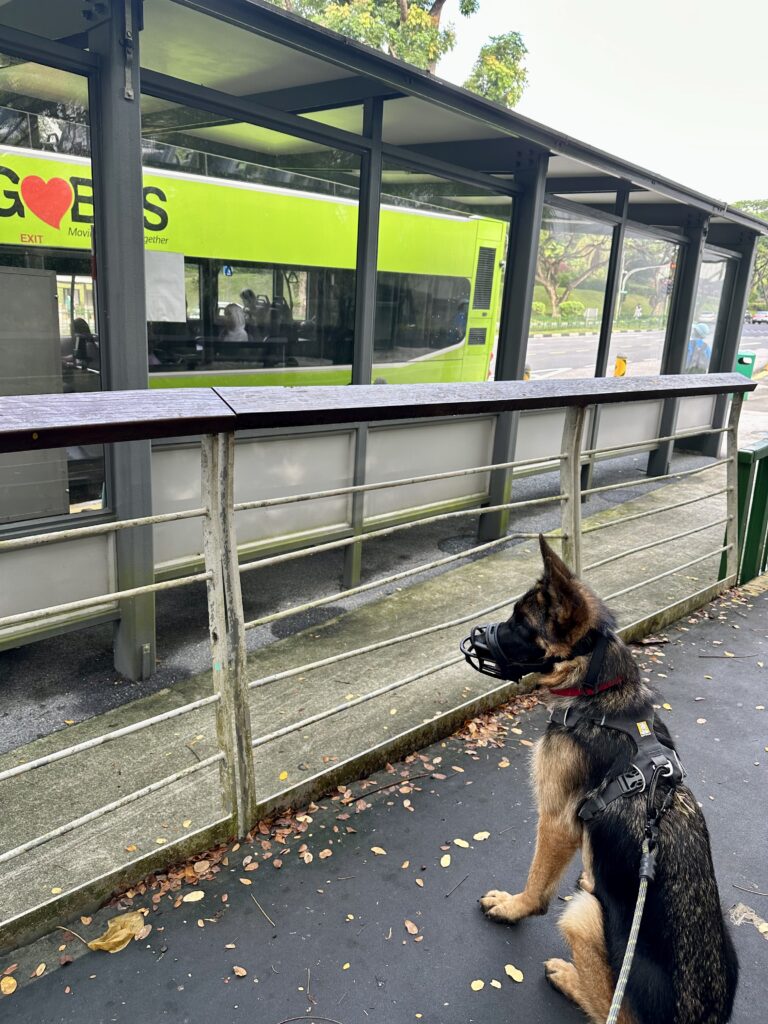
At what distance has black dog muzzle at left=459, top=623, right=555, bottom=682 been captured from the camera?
2.55 meters

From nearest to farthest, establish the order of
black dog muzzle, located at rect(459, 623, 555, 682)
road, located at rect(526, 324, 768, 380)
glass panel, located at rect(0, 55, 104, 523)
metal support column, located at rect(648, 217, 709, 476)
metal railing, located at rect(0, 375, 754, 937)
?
metal railing, located at rect(0, 375, 754, 937) → black dog muzzle, located at rect(459, 623, 555, 682) → glass panel, located at rect(0, 55, 104, 523) → road, located at rect(526, 324, 768, 380) → metal support column, located at rect(648, 217, 709, 476)

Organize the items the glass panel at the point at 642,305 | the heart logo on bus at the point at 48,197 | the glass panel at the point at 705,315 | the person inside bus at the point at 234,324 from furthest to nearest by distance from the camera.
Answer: the glass panel at the point at 705,315, the glass panel at the point at 642,305, the person inside bus at the point at 234,324, the heart logo on bus at the point at 48,197

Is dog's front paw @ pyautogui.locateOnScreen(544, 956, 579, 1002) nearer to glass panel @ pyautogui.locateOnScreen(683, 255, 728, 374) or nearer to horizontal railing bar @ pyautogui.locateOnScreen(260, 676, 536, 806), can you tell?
horizontal railing bar @ pyautogui.locateOnScreen(260, 676, 536, 806)

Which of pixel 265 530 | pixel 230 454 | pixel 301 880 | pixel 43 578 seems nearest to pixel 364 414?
pixel 230 454

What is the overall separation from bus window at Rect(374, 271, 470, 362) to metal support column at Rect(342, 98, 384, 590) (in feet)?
2.84

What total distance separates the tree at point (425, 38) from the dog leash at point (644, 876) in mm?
27897

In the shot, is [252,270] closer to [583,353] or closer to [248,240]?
[248,240]

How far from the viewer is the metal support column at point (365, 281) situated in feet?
18.8

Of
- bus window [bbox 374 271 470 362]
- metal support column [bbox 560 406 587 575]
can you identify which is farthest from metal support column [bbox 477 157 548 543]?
metal support column [bbox 560 406 587 575]

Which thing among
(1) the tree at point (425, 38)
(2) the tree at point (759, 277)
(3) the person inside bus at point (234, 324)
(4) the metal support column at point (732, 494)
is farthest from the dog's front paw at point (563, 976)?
(2) the tree at point (759, 277)

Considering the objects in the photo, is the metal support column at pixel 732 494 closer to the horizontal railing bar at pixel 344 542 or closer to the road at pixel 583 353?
the road at pixel 583 353

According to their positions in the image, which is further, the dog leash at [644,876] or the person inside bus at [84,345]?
the person inside bus at [84,345]

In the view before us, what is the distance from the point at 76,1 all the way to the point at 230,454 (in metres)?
3.16

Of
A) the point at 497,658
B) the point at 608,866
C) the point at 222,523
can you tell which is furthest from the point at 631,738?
the point at 222,523
